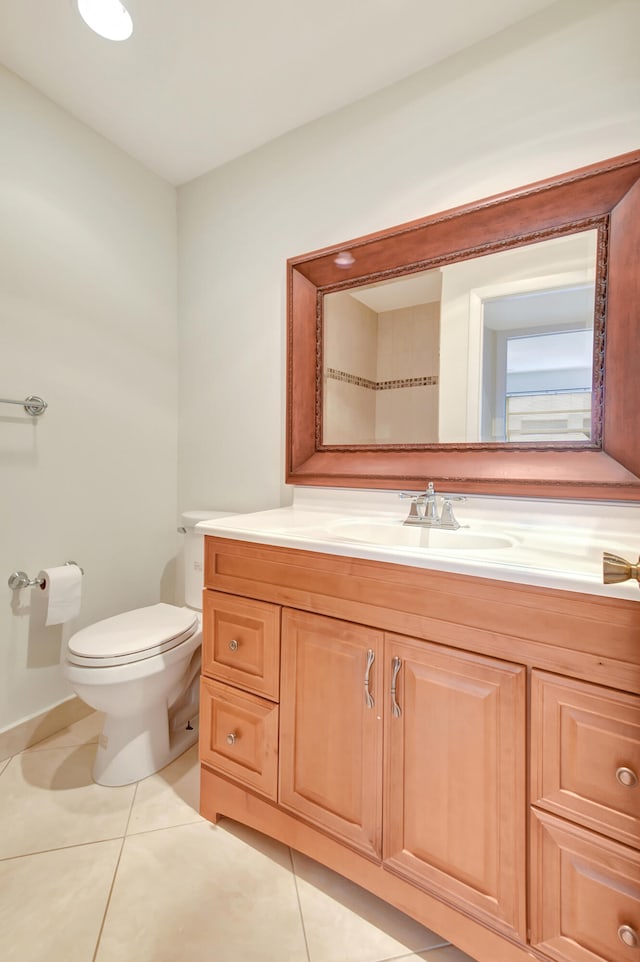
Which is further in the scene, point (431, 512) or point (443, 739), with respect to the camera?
point (431, 512)

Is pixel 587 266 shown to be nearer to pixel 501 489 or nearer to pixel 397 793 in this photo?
pixel 501 489

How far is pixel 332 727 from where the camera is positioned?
3.28 ft

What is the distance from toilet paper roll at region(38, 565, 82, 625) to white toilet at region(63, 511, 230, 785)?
0.13 metres

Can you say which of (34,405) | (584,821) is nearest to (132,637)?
(34,405)

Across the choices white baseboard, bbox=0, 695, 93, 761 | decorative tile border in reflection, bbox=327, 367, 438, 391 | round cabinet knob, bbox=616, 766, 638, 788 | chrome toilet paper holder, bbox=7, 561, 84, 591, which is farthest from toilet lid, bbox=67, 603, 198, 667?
round cabinet knob, bbox=616, 766, 638, 788

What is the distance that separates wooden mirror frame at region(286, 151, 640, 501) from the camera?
1086 millimetres

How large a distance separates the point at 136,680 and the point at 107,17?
200 centimetres

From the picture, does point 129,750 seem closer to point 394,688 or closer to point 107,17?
point 394,688

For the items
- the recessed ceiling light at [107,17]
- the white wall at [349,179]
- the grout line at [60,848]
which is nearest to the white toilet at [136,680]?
the grout line at [60,848]

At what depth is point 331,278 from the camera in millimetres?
1562

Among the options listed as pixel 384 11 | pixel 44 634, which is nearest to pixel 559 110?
pixel 384 11

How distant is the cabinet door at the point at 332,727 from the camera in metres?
0.95

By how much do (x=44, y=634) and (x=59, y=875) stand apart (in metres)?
0.78

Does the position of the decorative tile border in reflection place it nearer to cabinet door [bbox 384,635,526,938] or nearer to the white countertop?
the white countertop
